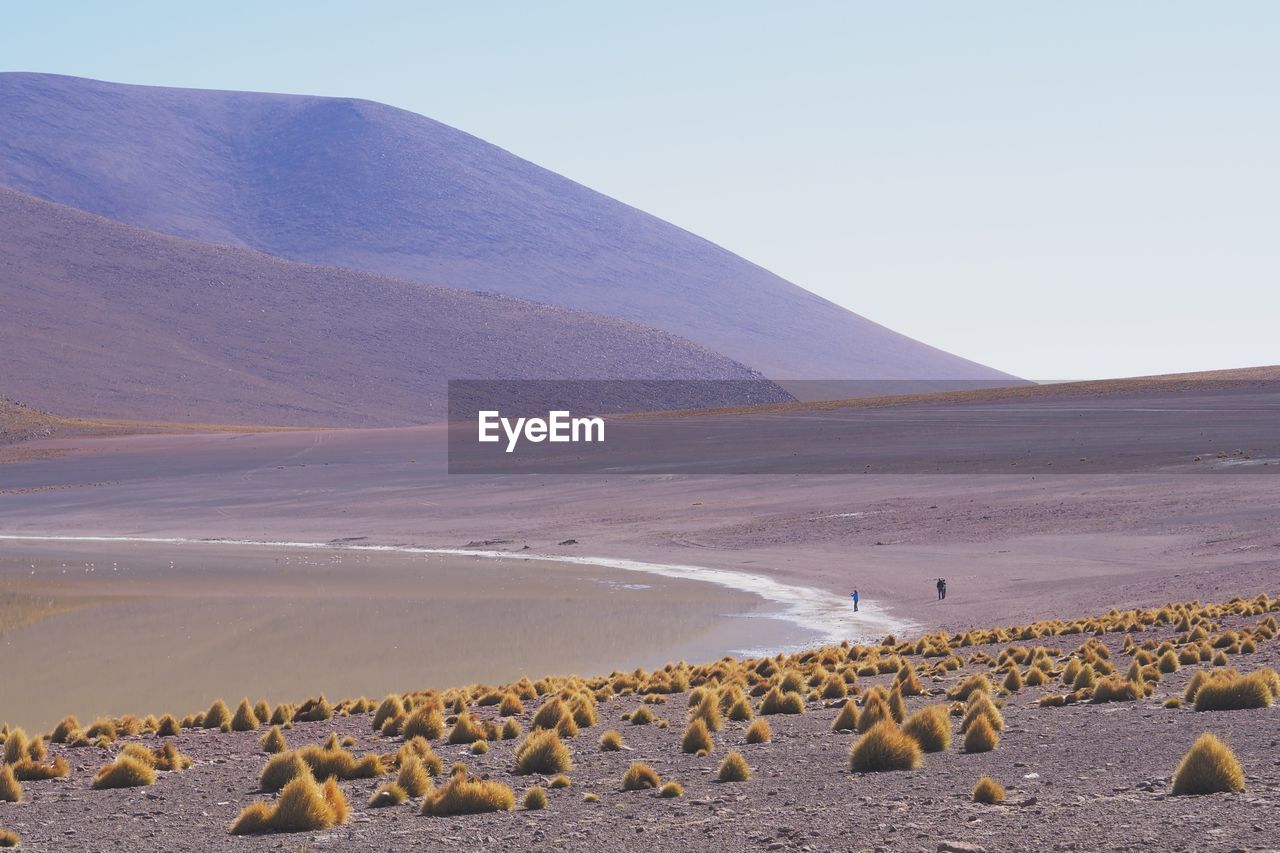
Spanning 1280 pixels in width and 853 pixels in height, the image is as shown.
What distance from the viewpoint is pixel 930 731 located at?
10375 millimetres

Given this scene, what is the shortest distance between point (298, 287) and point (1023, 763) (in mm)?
135964

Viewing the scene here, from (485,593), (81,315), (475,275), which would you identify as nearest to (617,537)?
(485,593)

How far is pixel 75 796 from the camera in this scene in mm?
10547

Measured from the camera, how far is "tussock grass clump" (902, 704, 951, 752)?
10328mm

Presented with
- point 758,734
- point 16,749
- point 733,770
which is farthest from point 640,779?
point 16,749

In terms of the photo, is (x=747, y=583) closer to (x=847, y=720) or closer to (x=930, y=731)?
(x=847, y=720)

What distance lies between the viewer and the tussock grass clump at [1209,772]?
26.2 ft

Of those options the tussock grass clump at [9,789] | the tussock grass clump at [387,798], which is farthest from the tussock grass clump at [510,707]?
the tussock grass clump at [9,789]

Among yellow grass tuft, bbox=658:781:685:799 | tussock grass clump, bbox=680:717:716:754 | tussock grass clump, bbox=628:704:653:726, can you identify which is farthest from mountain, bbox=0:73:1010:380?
yellow grass tuft, bbox=658:781:685:799

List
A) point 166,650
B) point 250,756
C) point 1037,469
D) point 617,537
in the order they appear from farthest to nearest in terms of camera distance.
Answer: point 1037,469
point 617,537
point 166,650
point 250,756

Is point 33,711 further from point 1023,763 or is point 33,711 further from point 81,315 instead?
point 81,315

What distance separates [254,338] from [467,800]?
121912mm

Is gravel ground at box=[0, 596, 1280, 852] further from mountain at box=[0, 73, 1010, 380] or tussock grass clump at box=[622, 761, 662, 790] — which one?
mountain at box=[0, 73, 1010, 380]

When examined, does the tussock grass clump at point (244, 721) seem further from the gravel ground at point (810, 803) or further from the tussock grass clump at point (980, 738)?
the tussock grass clump at point (980, 738)
